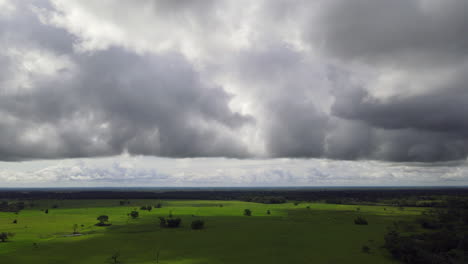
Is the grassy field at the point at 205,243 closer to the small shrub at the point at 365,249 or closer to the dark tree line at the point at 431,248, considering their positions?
the small shrub at the point at 365,249

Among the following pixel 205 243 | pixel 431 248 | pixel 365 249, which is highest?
pixel 431 248

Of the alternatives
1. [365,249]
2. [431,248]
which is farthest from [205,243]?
[431,248]

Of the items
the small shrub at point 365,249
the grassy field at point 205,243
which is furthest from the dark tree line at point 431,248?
the small shrub at point 365,249

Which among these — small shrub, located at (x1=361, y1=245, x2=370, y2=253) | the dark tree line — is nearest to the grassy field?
small shrub, located at (x1=361, y1=245, x2=370, y2=253)

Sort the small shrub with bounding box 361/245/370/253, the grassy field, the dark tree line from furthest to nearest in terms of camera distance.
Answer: the small shrub with bounding box 361/245/370/253
the grassy field
the dark tree line

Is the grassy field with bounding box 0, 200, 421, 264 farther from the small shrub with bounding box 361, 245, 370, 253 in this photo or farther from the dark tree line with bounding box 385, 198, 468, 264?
the dark tree line with bounding box 385, 198, 468, 264

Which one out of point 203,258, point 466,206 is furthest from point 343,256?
point 466,206

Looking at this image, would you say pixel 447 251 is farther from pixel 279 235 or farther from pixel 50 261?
pixel 50 261

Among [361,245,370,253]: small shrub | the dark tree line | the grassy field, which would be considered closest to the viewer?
the dark tree line

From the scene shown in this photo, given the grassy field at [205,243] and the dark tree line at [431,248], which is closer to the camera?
the dark tree line at [431,248]

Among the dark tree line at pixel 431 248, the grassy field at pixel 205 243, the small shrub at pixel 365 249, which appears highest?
the dark tree line at pixel 431 248

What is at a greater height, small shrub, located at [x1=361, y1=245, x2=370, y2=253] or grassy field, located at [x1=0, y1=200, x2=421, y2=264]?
small shrub, located at [x1=361, y1=245, x2=370, y2=253]

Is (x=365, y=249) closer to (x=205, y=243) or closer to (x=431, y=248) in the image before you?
(x=431, y=248)
